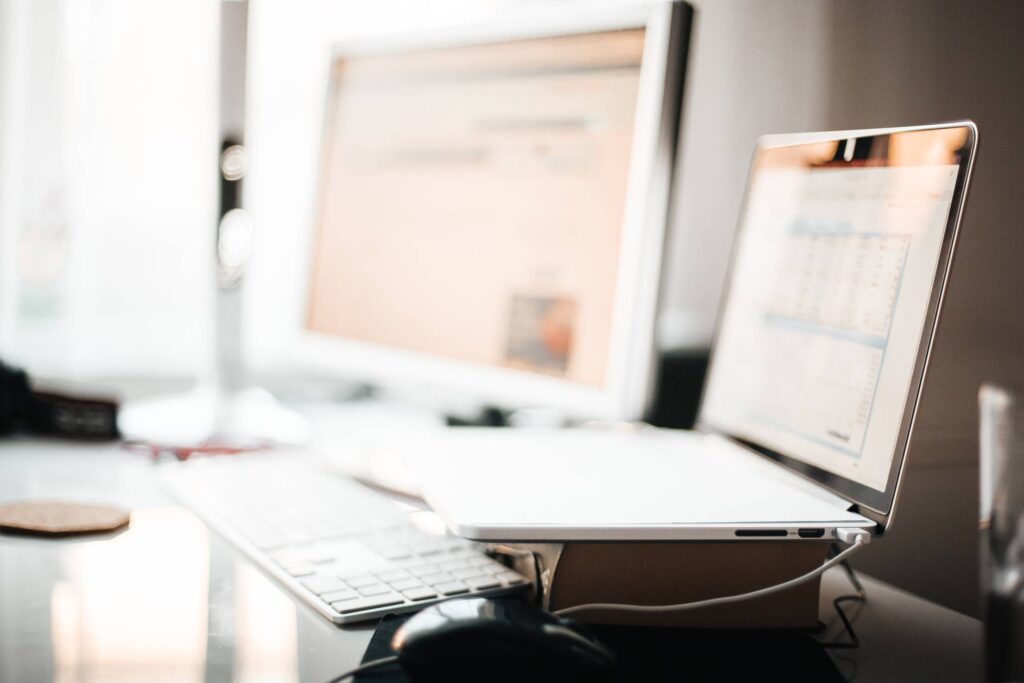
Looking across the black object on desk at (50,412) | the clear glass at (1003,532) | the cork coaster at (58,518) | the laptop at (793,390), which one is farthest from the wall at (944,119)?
the black object on desk at (50,412)

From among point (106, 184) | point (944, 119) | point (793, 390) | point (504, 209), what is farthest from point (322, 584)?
point (106, 184)

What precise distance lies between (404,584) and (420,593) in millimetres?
18

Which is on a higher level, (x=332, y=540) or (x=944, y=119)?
(x=944, y=119)

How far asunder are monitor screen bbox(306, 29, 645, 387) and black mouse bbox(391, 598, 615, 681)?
387mm

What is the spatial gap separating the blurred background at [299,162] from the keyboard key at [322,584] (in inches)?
17.3

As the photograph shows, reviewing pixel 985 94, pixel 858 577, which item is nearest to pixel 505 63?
pixel 985 94

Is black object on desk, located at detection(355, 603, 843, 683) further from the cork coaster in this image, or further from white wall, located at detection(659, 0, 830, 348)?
white wall, located at detection(659, 0, 830, 348)

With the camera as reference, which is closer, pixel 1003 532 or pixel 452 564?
pixel 1003 532

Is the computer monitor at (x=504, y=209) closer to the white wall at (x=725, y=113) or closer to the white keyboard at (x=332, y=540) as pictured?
the white wall at (x=725, y=113)

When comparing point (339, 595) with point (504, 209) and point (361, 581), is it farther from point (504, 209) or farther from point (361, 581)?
point (504, 209)

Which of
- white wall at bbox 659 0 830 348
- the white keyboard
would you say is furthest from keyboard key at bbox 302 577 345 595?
white wall at bbox 659 0 830 348

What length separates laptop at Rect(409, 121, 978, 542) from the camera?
1.97ft

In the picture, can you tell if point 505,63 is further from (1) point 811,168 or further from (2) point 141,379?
(2) point 141,379

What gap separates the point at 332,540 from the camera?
731 mm
